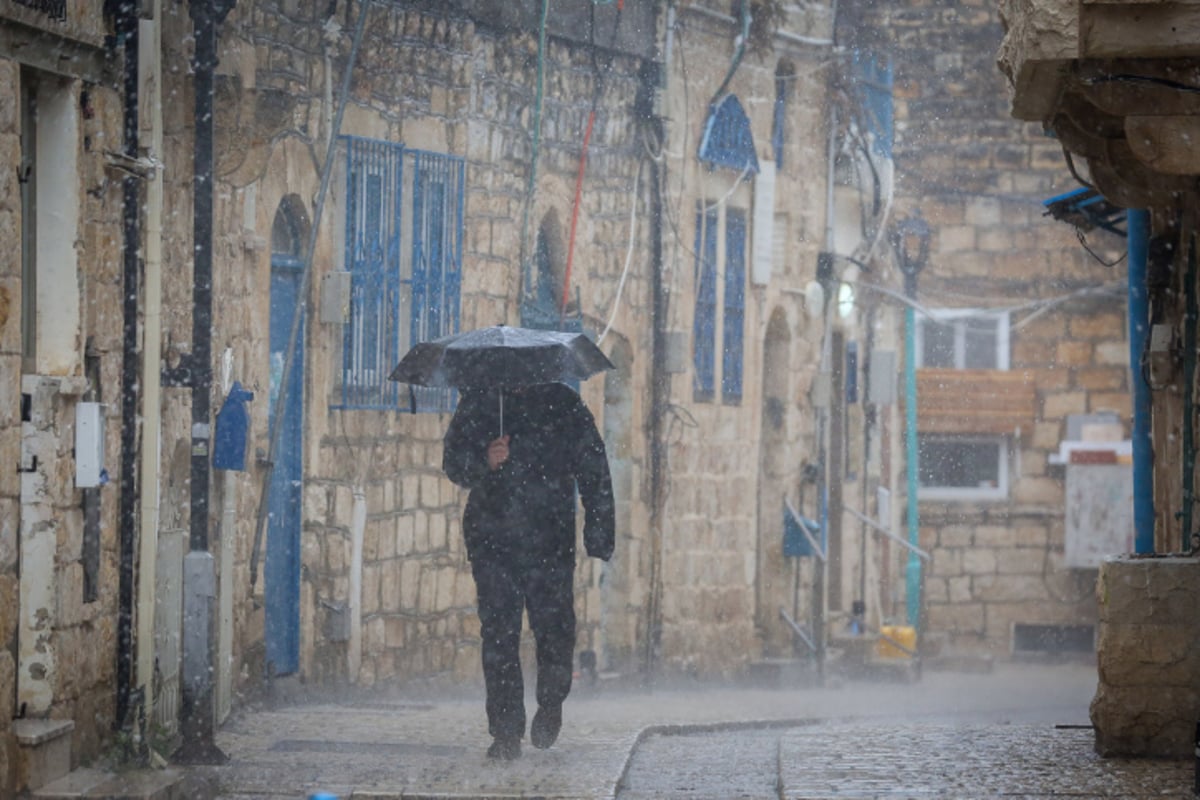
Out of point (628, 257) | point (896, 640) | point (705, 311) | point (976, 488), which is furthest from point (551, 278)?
point (976, 488)

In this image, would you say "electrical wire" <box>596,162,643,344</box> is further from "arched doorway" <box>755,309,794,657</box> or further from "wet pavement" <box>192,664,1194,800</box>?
"wet pavement" <box>192,664,1194,800</box>

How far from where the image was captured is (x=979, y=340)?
2236cm

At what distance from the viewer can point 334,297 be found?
11.6 meters

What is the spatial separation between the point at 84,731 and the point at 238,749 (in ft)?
4.05

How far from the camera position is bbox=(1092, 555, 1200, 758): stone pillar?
28.1 ft

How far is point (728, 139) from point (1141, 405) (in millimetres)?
5888

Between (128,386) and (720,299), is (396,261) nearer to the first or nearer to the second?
(128,386)

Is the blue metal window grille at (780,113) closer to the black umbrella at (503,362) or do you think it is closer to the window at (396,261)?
the window at (396,261)

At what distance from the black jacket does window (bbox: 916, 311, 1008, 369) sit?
45.0 ft

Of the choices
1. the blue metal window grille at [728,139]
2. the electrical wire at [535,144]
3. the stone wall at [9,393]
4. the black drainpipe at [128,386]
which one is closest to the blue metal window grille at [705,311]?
the blue metal window grille at [728,139]

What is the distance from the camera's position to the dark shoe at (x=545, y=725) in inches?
351

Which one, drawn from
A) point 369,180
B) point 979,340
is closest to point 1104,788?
point 369,180

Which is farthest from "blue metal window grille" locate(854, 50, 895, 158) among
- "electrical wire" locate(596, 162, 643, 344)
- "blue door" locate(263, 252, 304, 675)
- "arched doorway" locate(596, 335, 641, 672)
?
"blue door" locate(263, 252, 304, 675)

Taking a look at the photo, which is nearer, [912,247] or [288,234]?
[288,234]
